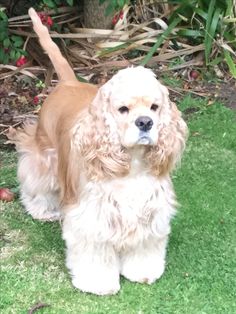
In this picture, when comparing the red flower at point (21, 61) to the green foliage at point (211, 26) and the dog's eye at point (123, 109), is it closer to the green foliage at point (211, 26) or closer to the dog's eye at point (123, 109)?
the green foliage at point (211, 26)

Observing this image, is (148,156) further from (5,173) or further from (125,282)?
(5,173)

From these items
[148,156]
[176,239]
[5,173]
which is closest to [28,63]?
[5,173]

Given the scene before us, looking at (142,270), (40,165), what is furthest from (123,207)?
(40,165)

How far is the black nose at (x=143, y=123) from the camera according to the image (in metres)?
3.29

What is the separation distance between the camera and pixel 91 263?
3.77m

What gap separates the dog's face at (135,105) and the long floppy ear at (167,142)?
0.23ft

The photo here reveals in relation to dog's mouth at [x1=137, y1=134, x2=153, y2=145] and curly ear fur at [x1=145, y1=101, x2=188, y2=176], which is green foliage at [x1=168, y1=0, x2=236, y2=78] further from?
dog's mouth at [x1=137, y1=134, x2=153, y2=145]

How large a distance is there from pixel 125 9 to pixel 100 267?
148 inches

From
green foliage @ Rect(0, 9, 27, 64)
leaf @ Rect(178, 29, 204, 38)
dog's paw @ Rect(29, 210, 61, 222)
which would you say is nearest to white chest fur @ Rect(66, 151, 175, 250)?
dog's paw @ Rect(29, 210, 61, 222)

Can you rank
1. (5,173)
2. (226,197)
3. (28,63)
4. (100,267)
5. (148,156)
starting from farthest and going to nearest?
(28,63)
(5,173)
(226,197)
(100,267)
(148,156)

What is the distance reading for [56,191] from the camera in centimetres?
444

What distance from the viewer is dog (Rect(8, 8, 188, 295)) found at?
3408mm

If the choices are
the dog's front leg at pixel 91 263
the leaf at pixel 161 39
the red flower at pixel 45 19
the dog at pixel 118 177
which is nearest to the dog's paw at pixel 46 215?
the dog at pixel 118 177

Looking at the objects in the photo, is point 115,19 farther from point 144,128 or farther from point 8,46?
point 144,128
